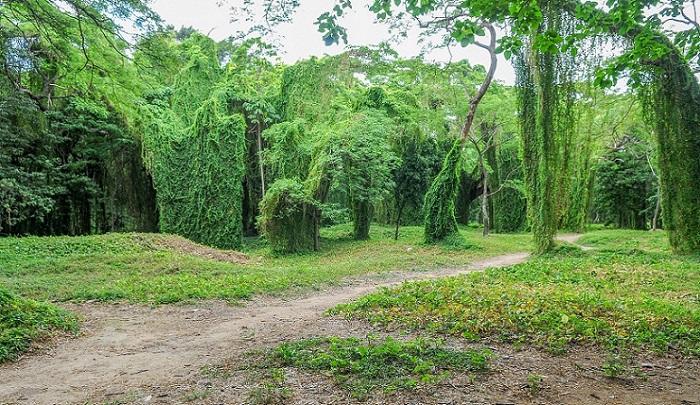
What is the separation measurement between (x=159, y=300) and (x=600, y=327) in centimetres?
657

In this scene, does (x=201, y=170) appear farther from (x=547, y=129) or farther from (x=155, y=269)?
(x=547, y=129)

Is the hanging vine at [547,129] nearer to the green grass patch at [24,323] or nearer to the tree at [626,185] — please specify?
the green grass patch at [24,323]

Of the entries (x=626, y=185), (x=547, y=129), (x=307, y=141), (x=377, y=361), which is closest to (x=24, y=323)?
(x=377, y=361)

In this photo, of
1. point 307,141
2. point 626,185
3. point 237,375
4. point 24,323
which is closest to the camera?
point 237,375

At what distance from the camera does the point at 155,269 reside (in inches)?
396

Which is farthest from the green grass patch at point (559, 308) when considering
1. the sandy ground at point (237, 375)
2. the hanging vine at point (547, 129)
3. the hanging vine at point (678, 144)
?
the hanging vine at point (547, 129)

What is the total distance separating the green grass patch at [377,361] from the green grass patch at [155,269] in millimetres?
3815

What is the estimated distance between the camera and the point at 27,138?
1513 centimetres

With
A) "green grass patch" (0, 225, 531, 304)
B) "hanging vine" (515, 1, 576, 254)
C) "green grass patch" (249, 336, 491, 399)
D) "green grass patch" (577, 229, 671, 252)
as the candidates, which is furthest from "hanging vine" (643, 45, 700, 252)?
"green grass patch" (249, 336, 491, 399)

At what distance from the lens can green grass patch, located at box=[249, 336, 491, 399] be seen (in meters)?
3.45

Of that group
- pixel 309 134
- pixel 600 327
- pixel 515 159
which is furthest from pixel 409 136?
pixel 600 327

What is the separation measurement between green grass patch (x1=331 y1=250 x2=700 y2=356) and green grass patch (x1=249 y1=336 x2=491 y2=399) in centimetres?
77

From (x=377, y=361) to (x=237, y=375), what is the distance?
1.25 m

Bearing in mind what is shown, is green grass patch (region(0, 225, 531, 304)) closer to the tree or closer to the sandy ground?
the sandy ground
